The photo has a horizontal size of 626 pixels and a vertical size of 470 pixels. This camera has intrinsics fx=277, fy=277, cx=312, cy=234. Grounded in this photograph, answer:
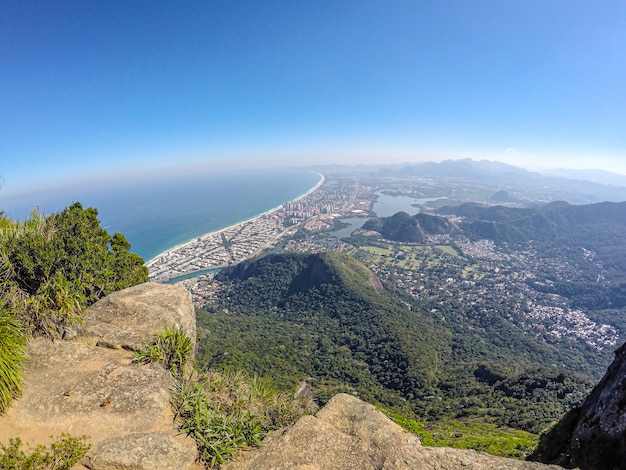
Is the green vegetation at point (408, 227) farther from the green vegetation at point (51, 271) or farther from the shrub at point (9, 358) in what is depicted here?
the shrub at point (9, 358)

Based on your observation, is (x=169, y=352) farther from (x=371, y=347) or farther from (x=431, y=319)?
(x=431, y=319)

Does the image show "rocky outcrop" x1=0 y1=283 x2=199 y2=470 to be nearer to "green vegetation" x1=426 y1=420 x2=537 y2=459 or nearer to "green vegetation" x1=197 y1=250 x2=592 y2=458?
"green vegetation" x1=197 y1=250 x2=592 y2=458

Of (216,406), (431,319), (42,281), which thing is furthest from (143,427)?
(431,319)

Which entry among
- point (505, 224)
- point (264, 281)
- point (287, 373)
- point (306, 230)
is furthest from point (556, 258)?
point (287, 373)

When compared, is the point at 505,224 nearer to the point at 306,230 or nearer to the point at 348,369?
the point at 306,230

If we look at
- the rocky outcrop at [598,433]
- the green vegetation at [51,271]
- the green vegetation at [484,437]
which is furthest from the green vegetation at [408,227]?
the green vegetation at [51,271]

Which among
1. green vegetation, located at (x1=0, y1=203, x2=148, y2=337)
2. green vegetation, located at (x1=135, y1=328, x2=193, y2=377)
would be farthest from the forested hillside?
green vegetation, located at (x1=135, y1=328, x2=193, y2=377)
